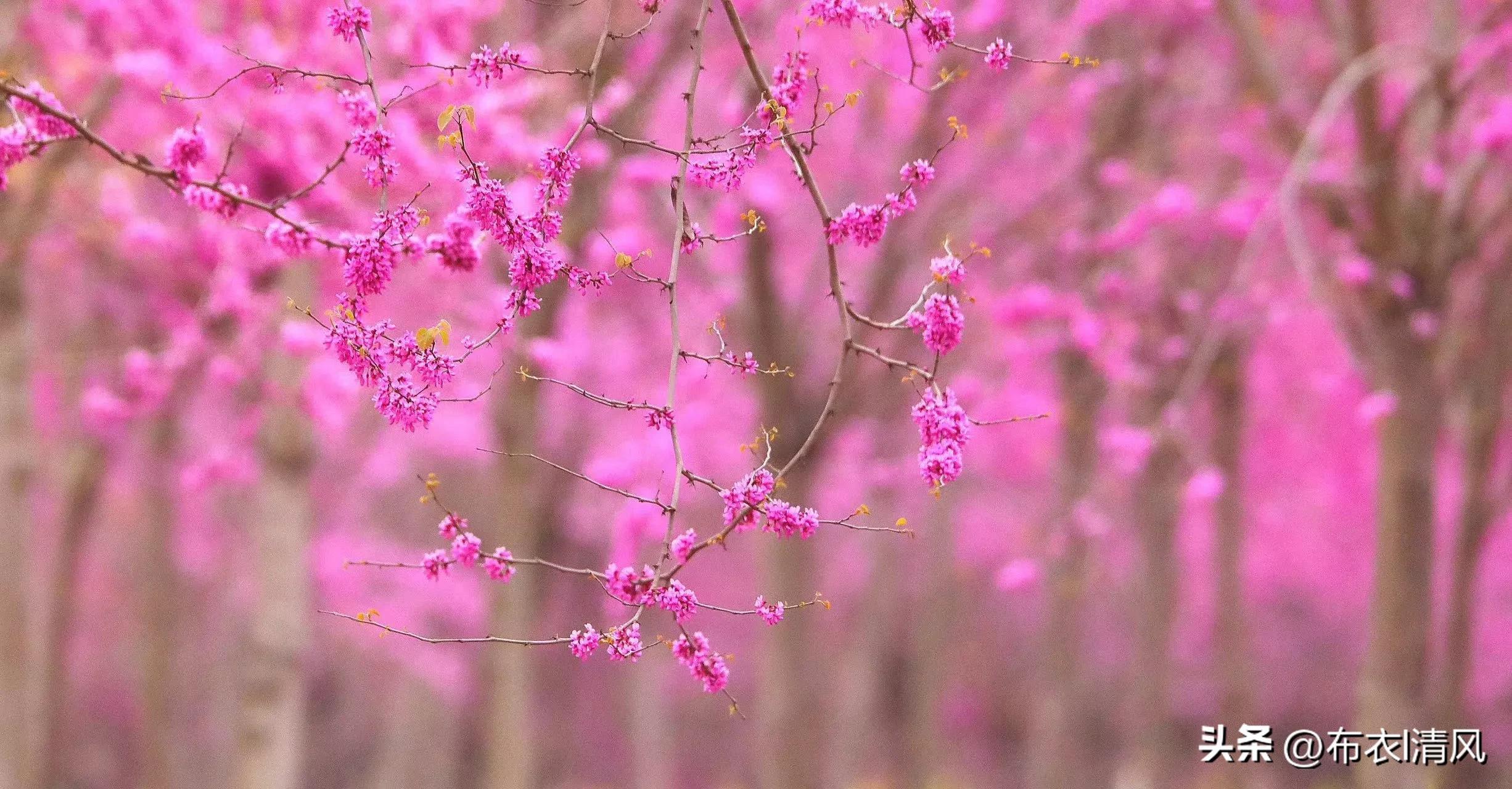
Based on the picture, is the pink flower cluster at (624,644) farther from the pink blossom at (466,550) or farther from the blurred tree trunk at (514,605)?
the blurred tree trunk at (514,605)

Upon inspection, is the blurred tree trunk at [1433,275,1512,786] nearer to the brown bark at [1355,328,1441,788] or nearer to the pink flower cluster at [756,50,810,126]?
the brown bark at [1355,328,1441,788]

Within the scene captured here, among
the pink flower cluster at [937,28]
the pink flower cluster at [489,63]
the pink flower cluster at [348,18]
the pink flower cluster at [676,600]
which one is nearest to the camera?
the pink flower cluster at [676,600]

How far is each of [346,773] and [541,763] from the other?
379cm

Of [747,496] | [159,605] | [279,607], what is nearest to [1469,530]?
[279,607]

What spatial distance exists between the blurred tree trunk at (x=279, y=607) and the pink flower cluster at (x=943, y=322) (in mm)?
5567

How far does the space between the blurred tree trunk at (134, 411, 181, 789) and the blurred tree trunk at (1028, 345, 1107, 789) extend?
25.1 feet

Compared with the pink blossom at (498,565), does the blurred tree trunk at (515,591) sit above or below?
above

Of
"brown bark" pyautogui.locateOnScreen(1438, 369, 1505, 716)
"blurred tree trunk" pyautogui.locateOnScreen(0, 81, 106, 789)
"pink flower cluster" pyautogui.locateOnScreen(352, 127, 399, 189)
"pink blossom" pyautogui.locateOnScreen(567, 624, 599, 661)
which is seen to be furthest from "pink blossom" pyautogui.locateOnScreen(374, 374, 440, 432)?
"brown bark" pyautogui.locateOnScreen(1438, 369, 1505, 716)

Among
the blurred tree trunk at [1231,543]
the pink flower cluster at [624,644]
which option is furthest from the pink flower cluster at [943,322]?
the blurred tree trunk at [1231,543]

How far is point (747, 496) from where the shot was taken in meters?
2.88

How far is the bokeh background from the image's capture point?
734 cm

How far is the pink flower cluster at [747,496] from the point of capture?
2863 mm

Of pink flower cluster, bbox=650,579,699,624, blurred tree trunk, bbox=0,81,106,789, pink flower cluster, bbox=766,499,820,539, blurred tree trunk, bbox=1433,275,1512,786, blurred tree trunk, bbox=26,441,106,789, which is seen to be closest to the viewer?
pink flower cluster, bbox=650,579,699,624

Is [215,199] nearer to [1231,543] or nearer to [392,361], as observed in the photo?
[392,361]
